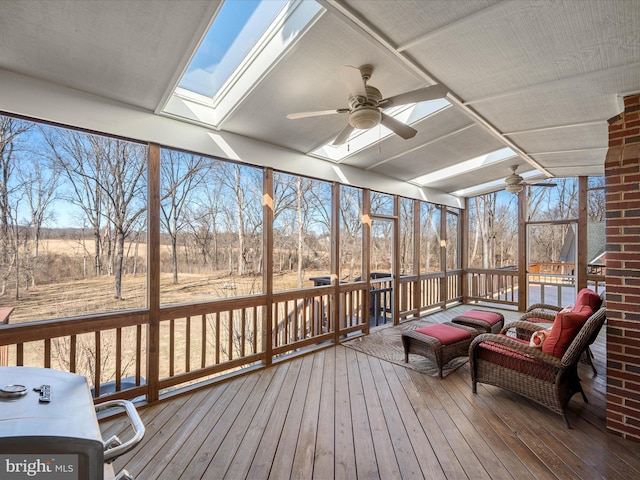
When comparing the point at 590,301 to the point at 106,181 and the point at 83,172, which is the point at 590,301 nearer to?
the point at 106,181

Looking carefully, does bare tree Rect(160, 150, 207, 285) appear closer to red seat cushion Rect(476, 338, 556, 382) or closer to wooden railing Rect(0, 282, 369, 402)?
wooden railing Rect(0, 282, 369, 402)

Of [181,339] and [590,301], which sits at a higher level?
[590,301]

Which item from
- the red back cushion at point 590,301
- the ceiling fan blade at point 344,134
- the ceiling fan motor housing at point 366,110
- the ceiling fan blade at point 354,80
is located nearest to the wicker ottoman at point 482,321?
the red back cushion at point 590,301

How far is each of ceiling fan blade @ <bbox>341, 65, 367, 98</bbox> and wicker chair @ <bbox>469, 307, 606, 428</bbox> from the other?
8.30ft

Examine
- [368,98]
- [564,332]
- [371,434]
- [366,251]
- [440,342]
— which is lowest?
[371,434]

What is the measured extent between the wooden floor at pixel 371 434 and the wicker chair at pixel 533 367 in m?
0.18

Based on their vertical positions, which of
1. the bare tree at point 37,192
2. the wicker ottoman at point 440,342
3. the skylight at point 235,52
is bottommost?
the wicker ottoman at point 440,342

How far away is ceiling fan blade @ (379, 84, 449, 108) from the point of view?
2.21 m

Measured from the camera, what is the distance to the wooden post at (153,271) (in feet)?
9.53

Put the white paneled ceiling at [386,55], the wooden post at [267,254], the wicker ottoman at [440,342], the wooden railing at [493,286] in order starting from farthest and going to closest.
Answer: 1. the wooden railing at [493,286]
2. the wooden post at [267,254]
3. the wicker ottoman at [440,342]
4. the white paneled ceiling at [386,55]

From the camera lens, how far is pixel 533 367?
2637 millimetres

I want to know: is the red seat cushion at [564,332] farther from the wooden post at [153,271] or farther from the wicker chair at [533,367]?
the wooden post at [153,271]

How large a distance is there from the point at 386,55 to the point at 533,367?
289cm

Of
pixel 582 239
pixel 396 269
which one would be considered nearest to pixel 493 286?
pixel 582 239
